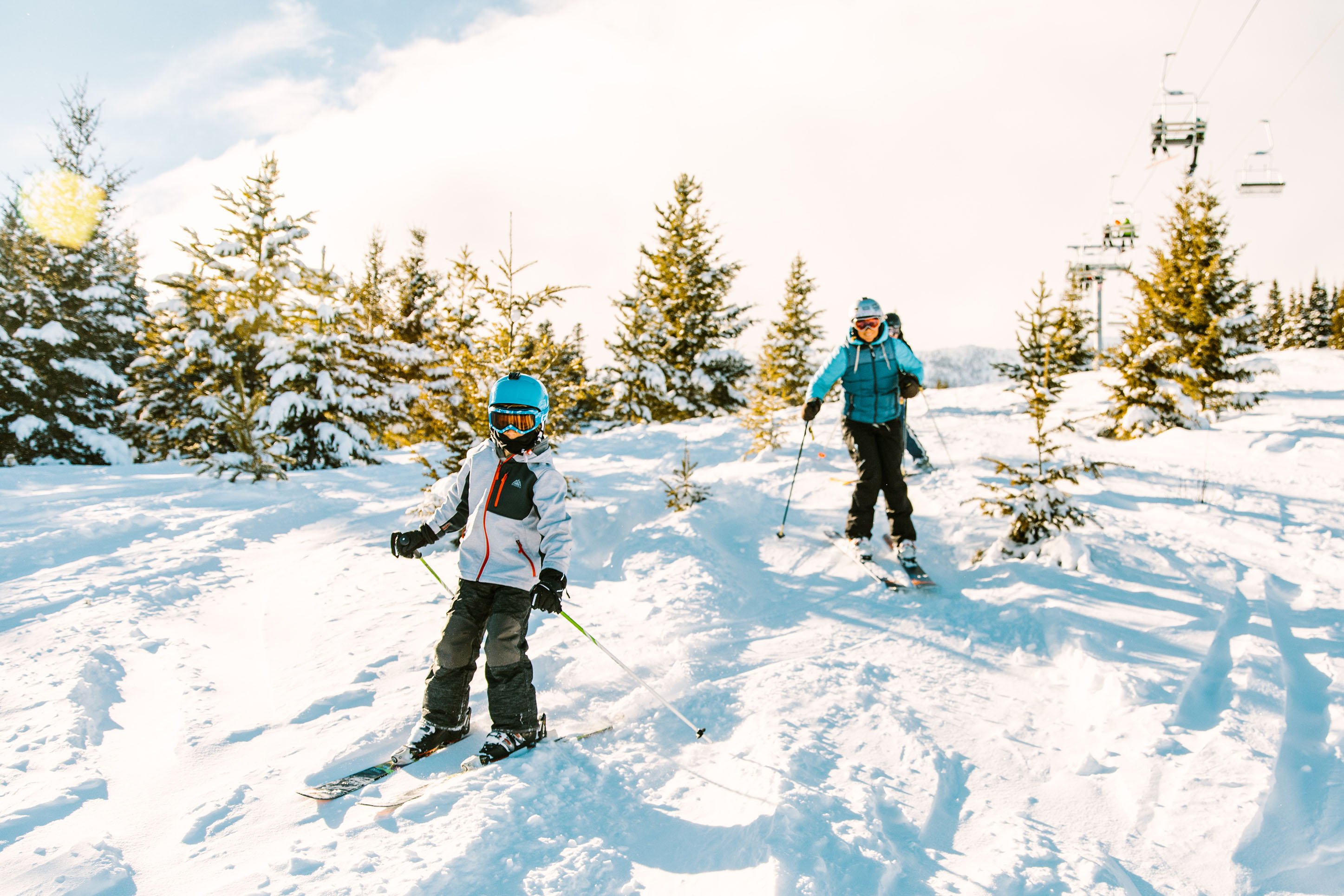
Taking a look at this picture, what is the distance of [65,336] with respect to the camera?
20062 mm

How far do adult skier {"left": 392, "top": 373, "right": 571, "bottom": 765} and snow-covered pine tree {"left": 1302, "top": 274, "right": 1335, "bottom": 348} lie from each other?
66.8m

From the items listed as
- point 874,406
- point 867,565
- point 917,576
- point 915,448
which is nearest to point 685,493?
point 867,565

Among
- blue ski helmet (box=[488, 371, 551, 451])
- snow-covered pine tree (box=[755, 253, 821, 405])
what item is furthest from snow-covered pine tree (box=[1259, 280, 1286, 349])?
blue ski helmet (box=[488, 371, 551, 451])

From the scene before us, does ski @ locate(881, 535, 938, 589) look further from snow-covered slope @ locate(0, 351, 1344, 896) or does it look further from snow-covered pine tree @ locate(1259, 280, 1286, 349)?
snow-covered pine tree @ locate(1259, 280, 1286, 349)

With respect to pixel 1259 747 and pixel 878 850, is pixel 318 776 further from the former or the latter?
pixel 1259 747

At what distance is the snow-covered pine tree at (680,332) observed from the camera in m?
21.6

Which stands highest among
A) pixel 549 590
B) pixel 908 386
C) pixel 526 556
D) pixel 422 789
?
pixel 908 386

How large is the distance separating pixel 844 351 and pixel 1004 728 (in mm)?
3665

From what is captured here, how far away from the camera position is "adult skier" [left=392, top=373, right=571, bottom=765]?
3551 millimetres

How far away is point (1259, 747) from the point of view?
10.9 ft

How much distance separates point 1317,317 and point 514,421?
70378 mm

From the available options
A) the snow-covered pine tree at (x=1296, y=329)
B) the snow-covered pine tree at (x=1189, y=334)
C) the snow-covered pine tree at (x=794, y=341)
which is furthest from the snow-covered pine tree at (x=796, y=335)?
the snow-covered pine tree at (x=1296, y=329)

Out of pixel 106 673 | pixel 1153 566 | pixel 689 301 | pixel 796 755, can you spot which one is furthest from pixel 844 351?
pixel 689 301

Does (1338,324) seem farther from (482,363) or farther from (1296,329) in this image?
(482,363)
